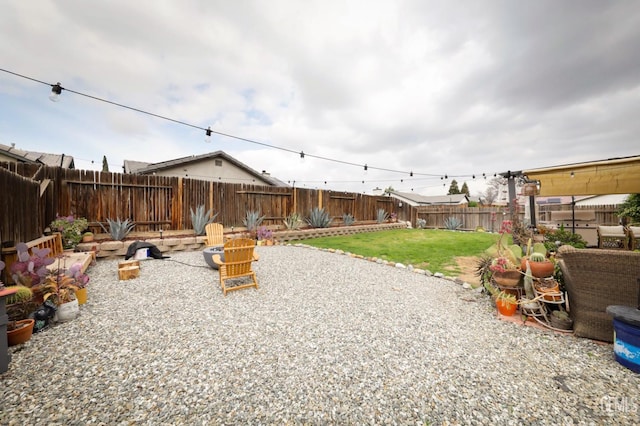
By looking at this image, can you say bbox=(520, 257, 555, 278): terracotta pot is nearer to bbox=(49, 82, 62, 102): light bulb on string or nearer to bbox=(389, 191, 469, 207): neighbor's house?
bbox=(49, 82, 62, 102): light bulb on string

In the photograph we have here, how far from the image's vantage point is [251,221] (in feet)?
27.2

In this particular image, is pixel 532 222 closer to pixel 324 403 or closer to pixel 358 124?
pixel 324 403

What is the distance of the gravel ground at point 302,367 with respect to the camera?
1.52 meters

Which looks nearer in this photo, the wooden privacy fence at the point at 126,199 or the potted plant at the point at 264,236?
the wooden privacy fence at the point at 126,199

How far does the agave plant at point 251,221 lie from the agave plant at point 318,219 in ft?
7.79

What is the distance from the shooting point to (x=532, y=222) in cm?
559

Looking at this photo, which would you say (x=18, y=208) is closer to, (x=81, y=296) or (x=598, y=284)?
(x=81, y=296)

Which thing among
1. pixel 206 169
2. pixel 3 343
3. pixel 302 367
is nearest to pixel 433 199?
pixel 206 169

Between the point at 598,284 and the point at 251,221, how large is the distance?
7.97 meters

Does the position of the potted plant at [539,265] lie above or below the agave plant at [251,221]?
below

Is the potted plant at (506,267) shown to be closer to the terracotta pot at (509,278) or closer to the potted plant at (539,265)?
the terracotta pot at (509,278)

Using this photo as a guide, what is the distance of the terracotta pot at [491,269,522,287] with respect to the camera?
3115mm

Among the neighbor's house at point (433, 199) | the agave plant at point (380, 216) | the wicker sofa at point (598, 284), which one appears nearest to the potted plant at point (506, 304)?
the wicker sofa at point (598, 284)

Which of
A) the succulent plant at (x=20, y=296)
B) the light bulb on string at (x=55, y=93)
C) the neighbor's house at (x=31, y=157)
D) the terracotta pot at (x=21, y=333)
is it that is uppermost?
the neighbor's house at (x=31, y=157)
